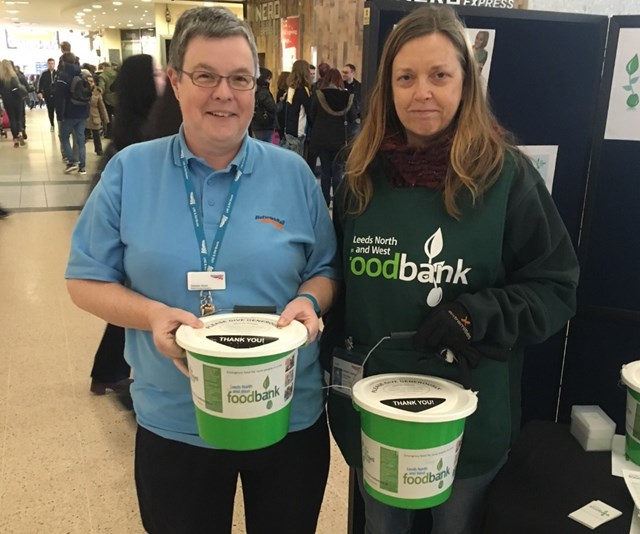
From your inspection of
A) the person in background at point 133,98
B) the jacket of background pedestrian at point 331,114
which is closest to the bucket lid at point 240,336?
the person in background at point 133,98

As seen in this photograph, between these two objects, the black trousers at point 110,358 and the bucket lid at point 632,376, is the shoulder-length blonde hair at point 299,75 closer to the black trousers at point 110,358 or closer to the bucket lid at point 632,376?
the black trousers at point 110,358

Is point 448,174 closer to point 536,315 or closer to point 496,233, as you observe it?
point 496,233

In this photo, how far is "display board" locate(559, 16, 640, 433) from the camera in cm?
168

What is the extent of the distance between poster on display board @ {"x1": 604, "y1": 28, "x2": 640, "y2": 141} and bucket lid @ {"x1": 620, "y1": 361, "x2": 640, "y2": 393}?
0.71 m

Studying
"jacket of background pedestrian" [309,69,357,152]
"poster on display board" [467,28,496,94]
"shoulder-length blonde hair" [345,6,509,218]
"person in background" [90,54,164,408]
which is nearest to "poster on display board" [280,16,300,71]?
"jacket of background pedestrian" [309,69,357,152]

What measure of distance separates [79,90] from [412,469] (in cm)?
912

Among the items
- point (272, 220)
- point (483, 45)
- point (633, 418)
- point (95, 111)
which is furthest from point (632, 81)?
point (95, 111)

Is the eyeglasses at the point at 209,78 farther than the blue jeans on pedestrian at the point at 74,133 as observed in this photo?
No

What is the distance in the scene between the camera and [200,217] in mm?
1294

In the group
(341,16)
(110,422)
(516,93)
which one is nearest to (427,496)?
(516,93)

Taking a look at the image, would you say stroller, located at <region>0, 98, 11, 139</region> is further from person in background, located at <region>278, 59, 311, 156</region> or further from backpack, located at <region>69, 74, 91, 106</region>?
person in background, located at <region>278, 59, 311, 156</region>

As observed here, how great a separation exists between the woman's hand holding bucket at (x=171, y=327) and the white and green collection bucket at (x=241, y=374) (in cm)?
2

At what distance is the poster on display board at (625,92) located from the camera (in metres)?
1.64

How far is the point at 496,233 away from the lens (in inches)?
51.3
